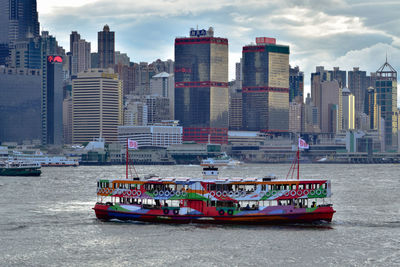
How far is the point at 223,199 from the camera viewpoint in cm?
7225

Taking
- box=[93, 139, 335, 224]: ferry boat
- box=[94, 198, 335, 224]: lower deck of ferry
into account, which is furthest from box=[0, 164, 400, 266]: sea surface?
box=[93, 139, 335, 224]: ferry boat

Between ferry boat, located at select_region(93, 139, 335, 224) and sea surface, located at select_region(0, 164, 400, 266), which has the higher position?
ferry boat, located at select_region(93, 139, 335, 224)

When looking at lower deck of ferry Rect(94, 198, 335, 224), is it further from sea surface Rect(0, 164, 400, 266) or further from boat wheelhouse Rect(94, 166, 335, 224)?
sea surface Rect(0, 164, 400, 266)

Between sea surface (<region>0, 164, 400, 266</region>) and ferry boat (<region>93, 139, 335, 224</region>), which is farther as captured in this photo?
ferry boat (<region>93, 139, 335, 224</region>)

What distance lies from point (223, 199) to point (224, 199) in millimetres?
92

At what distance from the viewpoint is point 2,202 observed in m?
100

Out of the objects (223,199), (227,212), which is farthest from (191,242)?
(223,199)

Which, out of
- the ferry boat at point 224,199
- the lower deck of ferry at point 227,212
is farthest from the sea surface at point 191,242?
the ferry boat at point 224,199

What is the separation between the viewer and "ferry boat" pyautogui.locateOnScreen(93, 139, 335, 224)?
234 ft

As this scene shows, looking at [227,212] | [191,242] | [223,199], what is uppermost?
[223,199]

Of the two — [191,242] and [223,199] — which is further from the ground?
[223,199]

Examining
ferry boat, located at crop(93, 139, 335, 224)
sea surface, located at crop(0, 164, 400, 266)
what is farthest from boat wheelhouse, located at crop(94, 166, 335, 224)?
sea surface, located at crop(0, 164, 400, 266)

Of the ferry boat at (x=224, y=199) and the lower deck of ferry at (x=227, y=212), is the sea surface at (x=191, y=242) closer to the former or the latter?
the lower deck of ferry at (x=227, y=212)

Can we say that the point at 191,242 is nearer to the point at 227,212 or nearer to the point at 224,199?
the point at 227,212
